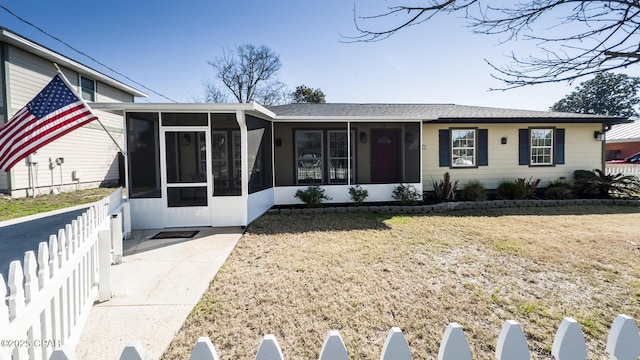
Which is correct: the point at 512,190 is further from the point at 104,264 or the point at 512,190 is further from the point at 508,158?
the point at 104,264

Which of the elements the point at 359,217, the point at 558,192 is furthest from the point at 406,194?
the point at 558,192

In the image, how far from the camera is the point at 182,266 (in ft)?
14.3

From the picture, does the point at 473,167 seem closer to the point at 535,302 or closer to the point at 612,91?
the point at 535,302

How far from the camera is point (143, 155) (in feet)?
21.7

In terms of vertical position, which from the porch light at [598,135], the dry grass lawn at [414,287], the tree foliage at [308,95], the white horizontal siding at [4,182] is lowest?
the dry grass lawn at [414,287]

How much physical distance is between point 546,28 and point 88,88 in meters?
16.2

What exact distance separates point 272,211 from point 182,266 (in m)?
3.98

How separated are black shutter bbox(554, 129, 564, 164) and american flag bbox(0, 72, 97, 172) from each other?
13272 millimetres

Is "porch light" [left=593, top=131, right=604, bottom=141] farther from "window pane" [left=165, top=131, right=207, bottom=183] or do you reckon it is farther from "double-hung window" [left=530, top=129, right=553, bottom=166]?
"window pane" [left=165, top=131, right=207, bottom=183]

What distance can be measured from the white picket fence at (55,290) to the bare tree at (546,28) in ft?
9.66

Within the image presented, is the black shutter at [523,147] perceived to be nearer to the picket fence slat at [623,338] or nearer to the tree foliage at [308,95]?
the picket fence slat at [623,338]

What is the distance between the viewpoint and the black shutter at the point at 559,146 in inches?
419

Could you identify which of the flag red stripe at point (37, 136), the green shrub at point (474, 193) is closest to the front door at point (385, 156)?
the green shrub at point (474, 193)

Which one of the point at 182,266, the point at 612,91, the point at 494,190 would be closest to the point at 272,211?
the point at 182,266
